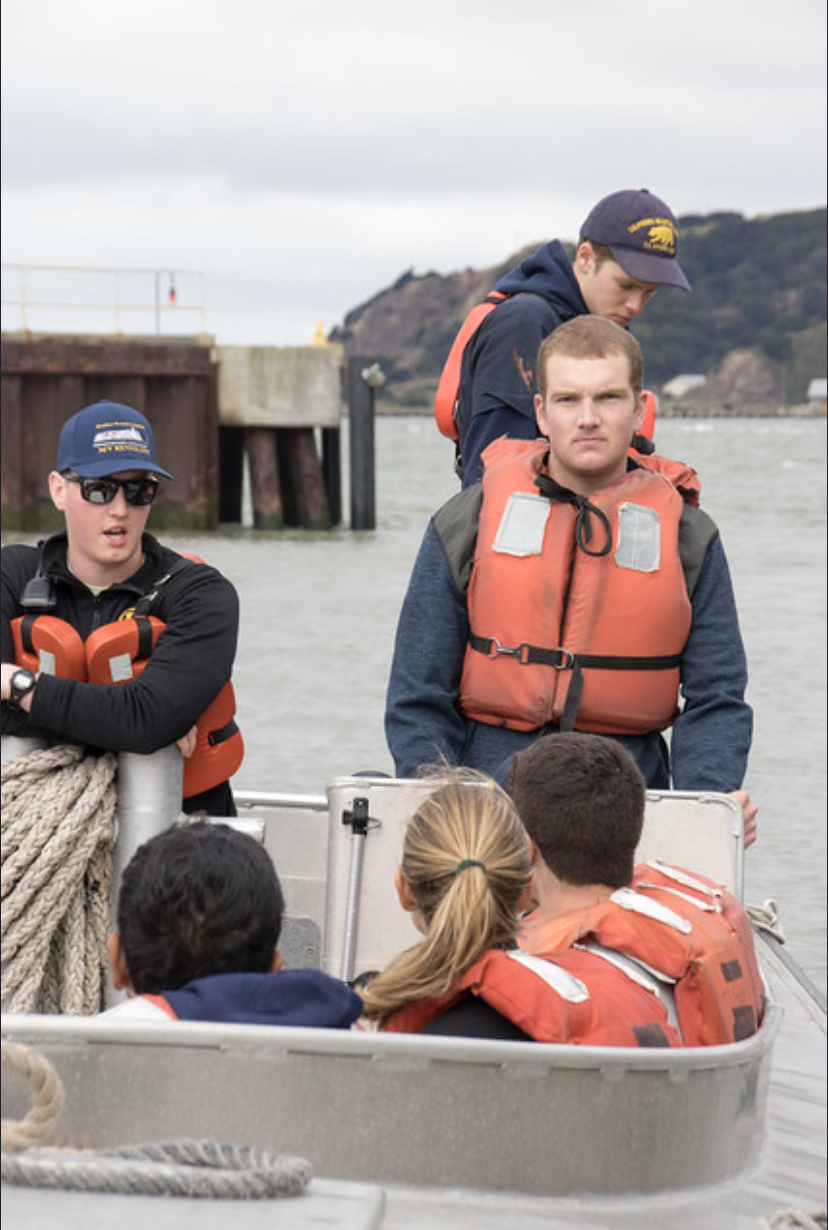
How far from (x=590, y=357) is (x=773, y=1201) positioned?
150 centimetres

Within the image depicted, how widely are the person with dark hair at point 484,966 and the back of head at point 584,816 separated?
0.13m

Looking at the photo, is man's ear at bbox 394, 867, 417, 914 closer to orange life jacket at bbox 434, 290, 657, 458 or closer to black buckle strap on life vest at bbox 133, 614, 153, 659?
black buckle strap on life vest at bbox 133, 614, 153, 659

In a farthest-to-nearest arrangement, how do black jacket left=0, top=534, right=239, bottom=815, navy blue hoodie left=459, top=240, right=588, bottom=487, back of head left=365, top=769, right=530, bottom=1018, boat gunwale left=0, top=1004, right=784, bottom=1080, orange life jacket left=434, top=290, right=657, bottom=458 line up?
orange life jacket left=434, top=290, right=657, bottom=458 < navy blue hoodie left=459, top=240, right=588, bottom=487 < black jacket left=0, top=534, right=239, bottom=815 < back of head left=365, top=769, right=530, bottom=1018 < boat gunwale left=0, top=1004, right=784, bottom=1080

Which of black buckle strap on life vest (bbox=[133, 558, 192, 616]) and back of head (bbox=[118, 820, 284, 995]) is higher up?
black buckle strap on life vest (bbox=[133, 558, 192, 616])

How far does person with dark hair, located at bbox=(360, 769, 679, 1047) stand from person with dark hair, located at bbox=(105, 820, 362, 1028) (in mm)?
162

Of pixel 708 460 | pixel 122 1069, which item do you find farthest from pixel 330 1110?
pixel 708 460

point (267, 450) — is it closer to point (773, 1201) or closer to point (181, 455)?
point (181, 455)

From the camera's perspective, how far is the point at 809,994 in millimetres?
3932

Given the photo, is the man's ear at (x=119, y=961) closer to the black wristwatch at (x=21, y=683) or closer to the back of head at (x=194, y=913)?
the back of head at (x=194, y=913)

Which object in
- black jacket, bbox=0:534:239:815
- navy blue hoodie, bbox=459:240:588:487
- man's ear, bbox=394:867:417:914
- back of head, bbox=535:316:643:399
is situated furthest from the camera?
navy blue hoodie, bbox=459:240:588:487

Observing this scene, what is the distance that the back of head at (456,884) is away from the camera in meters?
2.57

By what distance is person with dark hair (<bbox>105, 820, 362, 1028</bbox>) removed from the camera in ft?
7.83

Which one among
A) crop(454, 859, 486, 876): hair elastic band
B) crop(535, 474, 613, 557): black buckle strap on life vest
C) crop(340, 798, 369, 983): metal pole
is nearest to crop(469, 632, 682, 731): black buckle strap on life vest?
crop(535, 474, 613, 557): black buckle strap on life vest

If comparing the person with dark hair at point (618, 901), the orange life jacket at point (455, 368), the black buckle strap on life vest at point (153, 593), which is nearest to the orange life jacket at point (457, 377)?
the orange life jacket at point (455, 368)
